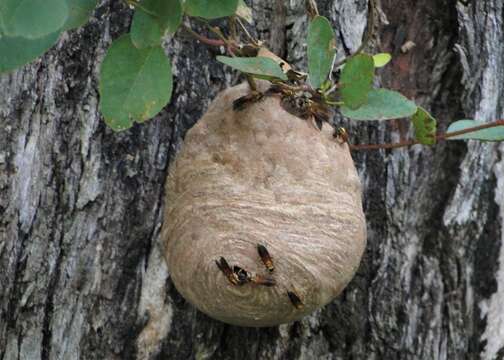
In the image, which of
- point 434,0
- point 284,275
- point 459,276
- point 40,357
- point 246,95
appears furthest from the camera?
point 434,0

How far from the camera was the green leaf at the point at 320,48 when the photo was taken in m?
1.30

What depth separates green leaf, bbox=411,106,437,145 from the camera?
1399 millimetres

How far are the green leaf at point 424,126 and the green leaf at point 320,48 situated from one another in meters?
0.22

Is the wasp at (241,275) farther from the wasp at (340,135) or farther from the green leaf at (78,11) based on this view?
the green leaf at (78,11)

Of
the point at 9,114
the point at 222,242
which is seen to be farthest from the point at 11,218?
the point at 222,242

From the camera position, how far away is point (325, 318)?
1.67m

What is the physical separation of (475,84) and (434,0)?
238 mm

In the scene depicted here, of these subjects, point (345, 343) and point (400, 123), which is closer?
point (345, 343)

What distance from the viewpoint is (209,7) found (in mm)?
1122

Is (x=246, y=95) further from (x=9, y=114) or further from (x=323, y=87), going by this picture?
(x=9, y=114)

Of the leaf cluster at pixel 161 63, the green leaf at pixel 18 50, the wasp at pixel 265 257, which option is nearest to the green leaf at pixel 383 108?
the leaf cluster at pixel 161 63

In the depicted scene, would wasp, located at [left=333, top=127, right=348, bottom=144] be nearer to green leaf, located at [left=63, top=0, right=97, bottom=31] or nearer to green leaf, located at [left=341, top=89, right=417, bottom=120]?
green leaf, located at [left=341, top=89, right=417, bottom=120]

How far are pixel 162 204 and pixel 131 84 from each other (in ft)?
1.74

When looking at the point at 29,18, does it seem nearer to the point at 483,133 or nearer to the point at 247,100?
the point at 247,100
